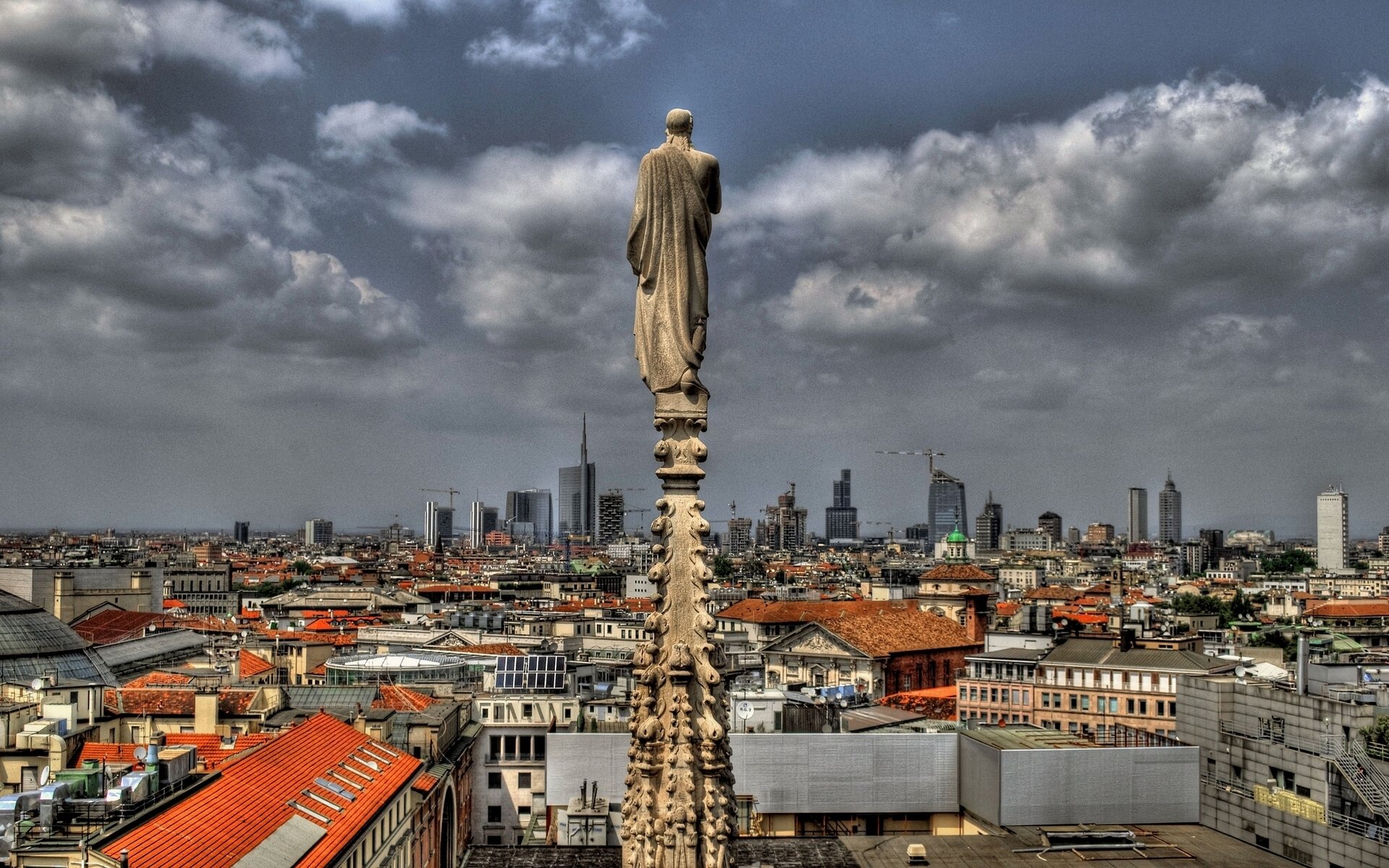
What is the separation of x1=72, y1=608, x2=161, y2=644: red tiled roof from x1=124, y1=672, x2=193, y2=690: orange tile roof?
2206 centimetres

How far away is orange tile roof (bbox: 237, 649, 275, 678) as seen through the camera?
6272cm

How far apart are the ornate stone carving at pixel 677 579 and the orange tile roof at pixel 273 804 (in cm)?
1662

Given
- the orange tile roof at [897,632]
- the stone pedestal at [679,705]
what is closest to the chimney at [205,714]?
the stone pedestal at [679,705]

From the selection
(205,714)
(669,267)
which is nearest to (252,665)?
(205,714)

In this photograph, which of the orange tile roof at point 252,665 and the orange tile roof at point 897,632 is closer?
the orange tile roof at point 252,665

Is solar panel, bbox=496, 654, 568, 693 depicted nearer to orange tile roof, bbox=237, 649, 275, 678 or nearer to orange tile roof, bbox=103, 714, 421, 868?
orange tile roof, bbox=237, 649, 275, 678

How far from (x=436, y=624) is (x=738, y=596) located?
139ft

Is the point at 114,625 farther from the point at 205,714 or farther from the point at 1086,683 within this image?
the point at 1086,683

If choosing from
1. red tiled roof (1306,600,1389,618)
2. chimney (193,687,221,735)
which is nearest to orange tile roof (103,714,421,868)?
chimney (193,687,221,735)

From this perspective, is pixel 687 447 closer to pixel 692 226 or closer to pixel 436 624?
pixel 692 226

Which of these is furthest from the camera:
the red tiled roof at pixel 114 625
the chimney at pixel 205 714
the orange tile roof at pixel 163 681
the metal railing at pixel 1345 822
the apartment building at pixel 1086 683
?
the red tiled roof at pixel 114 625

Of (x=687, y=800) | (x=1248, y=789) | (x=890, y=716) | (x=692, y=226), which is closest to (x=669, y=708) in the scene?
(x=687, y=800)

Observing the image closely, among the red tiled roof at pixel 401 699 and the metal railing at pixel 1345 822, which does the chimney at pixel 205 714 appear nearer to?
the red tiled roof at pixel 401 699

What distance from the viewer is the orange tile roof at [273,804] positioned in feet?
71.8
